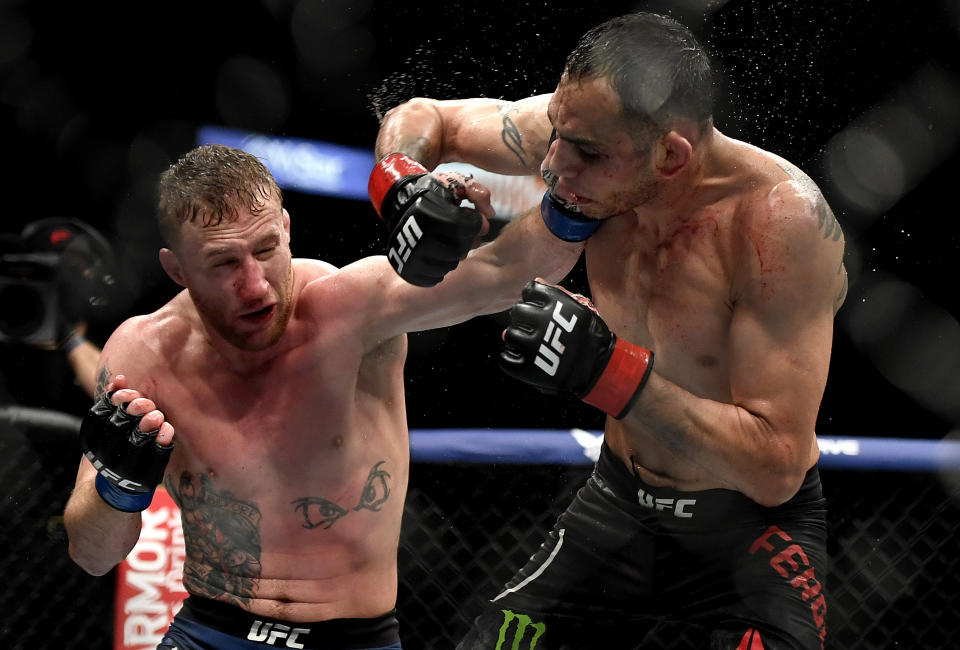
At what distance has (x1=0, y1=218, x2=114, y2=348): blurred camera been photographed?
9.63ft

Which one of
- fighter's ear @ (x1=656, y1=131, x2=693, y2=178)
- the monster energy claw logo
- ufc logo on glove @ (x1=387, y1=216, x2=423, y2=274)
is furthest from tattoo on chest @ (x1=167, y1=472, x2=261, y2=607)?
fighter's ear @ (x1=656, y1=131, x2=693, y2=178)

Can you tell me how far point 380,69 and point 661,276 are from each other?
2.24 m

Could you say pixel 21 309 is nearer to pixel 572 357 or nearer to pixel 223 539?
pixel 223 539

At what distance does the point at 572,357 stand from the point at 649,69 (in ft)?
1.64

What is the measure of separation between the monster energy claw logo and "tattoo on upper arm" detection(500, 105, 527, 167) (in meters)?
0.95

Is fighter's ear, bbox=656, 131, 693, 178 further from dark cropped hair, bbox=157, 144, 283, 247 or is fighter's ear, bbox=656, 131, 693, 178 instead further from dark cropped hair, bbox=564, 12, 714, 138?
dark cropped hair, bbox=157, 144, 283, 247

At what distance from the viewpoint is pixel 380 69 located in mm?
3777

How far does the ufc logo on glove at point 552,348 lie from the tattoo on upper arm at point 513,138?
70 cm

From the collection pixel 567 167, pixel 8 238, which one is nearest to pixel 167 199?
pixel 567 167

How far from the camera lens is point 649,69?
1.67 meters

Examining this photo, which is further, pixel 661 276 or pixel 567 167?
pixel 661 276

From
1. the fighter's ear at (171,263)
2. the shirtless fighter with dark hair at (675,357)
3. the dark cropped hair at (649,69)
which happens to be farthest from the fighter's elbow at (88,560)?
the dark cropped hair at (649,69)

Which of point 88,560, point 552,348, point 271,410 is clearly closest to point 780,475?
point 552,348

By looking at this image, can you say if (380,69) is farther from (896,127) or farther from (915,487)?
(915,487)
